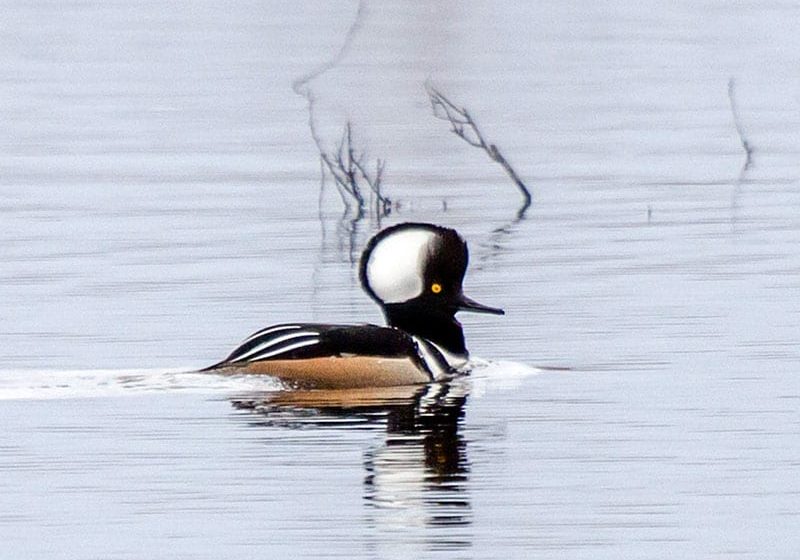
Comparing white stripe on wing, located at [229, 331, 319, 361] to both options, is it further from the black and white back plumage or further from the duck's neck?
the duck's neck

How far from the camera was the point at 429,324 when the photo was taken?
1249 cm

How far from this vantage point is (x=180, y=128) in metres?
24.8

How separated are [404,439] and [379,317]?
384 cm

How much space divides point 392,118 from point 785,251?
9930 mm

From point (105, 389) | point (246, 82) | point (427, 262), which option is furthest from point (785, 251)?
point (246, 82)

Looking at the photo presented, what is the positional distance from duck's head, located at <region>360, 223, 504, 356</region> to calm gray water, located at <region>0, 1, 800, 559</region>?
29cm

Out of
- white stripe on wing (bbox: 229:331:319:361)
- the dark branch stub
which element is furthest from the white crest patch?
the dark branch stub

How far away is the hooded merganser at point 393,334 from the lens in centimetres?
1170

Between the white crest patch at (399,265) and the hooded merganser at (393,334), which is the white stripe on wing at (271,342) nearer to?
the hooded merganser at (393,334)

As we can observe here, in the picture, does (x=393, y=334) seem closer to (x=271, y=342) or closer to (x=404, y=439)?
(x=271, y=342)

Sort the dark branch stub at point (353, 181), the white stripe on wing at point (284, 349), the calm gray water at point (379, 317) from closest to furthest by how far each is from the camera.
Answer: the calm gray water at point (379, 317), the white stripe on wing at point (284, 349), the dark branch stub at point (353, 181)

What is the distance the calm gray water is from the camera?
905 cm

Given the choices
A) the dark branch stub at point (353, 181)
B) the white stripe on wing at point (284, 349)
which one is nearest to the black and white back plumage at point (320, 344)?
the white stripe on wing at point (284, 349)

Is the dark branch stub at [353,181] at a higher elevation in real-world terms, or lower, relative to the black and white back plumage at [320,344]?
higher
